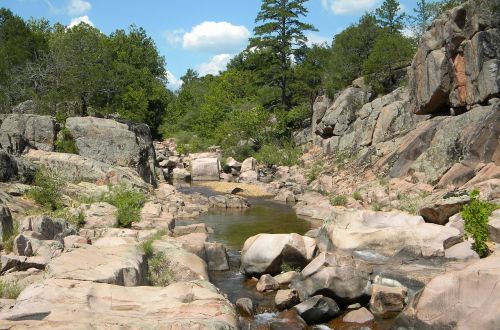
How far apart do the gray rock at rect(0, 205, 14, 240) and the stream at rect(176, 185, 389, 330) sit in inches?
221

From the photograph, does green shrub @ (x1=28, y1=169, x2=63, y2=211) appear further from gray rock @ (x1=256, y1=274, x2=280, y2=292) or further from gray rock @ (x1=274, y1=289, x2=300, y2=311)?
gray rock @ (x1=274, y1=289, x2=300, y2=311)

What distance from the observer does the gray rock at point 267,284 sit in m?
13.8

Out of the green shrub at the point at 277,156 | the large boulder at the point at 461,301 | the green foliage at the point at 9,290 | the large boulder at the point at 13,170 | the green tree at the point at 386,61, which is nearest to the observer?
the green foliage at the point at 9,290

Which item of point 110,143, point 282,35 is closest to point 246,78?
point 282,35

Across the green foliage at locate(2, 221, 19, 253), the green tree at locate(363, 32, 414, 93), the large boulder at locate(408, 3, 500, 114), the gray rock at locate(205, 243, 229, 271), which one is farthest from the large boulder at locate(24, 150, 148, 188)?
the green tree at locate(363, 32, 414, 93)

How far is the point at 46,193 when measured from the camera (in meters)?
18.6

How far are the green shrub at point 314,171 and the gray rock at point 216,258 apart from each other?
64.1 ft

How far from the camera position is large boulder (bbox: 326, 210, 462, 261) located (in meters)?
13.9

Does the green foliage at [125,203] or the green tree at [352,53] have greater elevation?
the green tree at [352,53]

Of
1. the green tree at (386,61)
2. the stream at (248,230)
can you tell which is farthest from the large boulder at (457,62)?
the stream at (248,230)

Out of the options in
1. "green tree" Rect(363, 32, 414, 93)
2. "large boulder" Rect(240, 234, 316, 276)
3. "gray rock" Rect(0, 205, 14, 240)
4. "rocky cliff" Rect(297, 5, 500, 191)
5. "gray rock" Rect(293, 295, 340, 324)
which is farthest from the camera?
"green tree" Rect(363, 32, 414, 93)

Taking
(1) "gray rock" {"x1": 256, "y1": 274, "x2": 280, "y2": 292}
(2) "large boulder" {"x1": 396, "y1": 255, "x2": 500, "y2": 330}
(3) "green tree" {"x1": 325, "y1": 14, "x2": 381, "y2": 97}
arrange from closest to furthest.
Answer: (2) "large boulder" {"x1": 396, "y1": 255, "x2": 500, "y2": 330}
(1) "gray rock" {"x1": 256, "y1": 274, "x2": 280, "y2": 292}
(3) "green tree" {"x1": 325, "y1": 14, "x2": 381, "y2": 97}

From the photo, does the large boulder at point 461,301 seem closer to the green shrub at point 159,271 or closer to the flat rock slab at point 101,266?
the green shrub at point 159,271

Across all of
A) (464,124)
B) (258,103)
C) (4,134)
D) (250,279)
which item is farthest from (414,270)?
(258,103)
